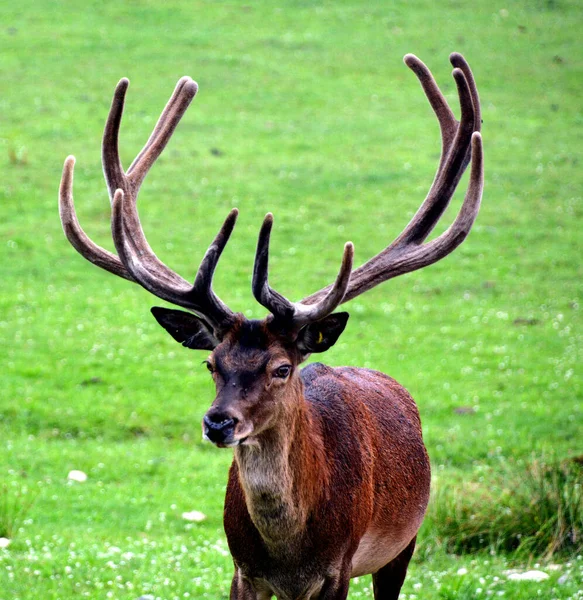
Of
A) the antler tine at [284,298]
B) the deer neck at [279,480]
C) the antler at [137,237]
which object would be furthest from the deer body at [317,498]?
the antler at [137,237]

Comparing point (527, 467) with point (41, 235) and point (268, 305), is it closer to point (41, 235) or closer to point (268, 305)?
point (268, 305)

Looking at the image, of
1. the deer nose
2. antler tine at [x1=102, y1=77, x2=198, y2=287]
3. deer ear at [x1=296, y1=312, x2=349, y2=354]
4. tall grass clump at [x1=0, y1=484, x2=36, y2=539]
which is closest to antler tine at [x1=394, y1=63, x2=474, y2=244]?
deer ear at [x1=296, y1=312, x2=349, y2=354]

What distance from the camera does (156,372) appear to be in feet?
49.9

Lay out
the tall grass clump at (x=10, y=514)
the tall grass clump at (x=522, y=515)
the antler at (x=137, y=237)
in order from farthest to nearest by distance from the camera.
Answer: the tall grass clump at (x=522, y=515)
the tall grass clump at (x=10, y=514)
the antler at (x=137, y=237)

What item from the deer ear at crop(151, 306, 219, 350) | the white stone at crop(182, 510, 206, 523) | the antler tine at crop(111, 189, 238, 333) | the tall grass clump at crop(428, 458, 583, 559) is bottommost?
the white stone at crop(182, 510, 206, 523)

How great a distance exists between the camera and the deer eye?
5.25m

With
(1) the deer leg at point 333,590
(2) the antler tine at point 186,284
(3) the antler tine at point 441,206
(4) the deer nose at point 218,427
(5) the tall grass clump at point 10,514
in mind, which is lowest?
(5) the tall grass clump at point 10,514

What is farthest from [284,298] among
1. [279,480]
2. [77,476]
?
[77,476]

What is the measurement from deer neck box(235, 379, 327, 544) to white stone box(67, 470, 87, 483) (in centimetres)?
654

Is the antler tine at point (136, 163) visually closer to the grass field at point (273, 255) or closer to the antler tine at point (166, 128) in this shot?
the antler tine at point (166, 128)

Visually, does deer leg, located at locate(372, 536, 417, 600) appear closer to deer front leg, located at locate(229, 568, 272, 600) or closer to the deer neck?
deer front leg, located at locate(229, 568, 272, 600)

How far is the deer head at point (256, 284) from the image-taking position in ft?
16.9

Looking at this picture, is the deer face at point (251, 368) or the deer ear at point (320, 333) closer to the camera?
the deer face at point (251, 368)

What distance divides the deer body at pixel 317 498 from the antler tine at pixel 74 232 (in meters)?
1.26
